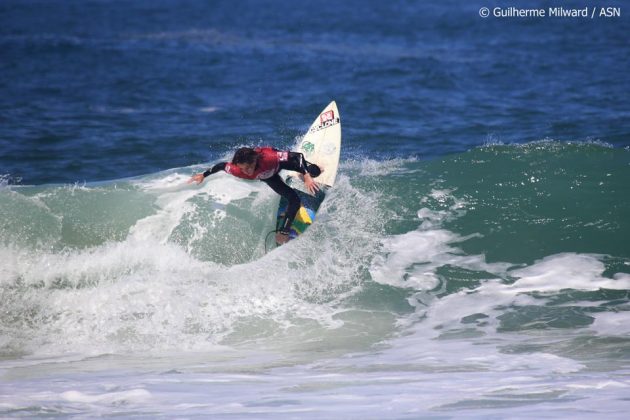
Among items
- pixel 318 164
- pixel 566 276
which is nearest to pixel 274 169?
pixel 318 164

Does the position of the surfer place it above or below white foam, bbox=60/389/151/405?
above

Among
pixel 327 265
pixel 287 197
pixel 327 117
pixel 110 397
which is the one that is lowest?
pixel 110 397

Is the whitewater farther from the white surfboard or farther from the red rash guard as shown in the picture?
the red rash guard

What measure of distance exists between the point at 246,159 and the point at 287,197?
38.8 inches

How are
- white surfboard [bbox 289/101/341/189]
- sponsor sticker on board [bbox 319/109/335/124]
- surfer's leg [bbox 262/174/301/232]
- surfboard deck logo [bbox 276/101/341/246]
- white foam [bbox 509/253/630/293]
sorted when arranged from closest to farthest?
white foam [bbox 509/253/630/293] < surfer's leg [bbox 262/174/301/232] < surfboard deck logo [bbox 276/101/341/246] < white surfboard [bbox 289/101/341/189] < sponsor sticker on board [bbox 319/109/335/124]

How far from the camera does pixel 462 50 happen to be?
28.5 metres

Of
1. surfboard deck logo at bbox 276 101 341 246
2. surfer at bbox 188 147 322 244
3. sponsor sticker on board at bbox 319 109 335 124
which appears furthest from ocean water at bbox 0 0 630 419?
sponsor sticker on board at bbox 319 109 335 124

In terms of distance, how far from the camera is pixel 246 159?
9.61 metres

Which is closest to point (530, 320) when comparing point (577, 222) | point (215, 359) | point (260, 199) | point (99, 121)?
point (577, 222)

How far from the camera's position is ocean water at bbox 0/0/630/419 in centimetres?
702

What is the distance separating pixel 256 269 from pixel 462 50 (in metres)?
20.5

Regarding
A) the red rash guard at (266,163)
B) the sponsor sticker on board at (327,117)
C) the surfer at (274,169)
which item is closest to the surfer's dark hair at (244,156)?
the surfer at (274,169)

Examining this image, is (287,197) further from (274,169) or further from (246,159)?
(246,159)

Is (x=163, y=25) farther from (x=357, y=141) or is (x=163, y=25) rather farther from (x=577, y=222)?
(x=577, y=222)
